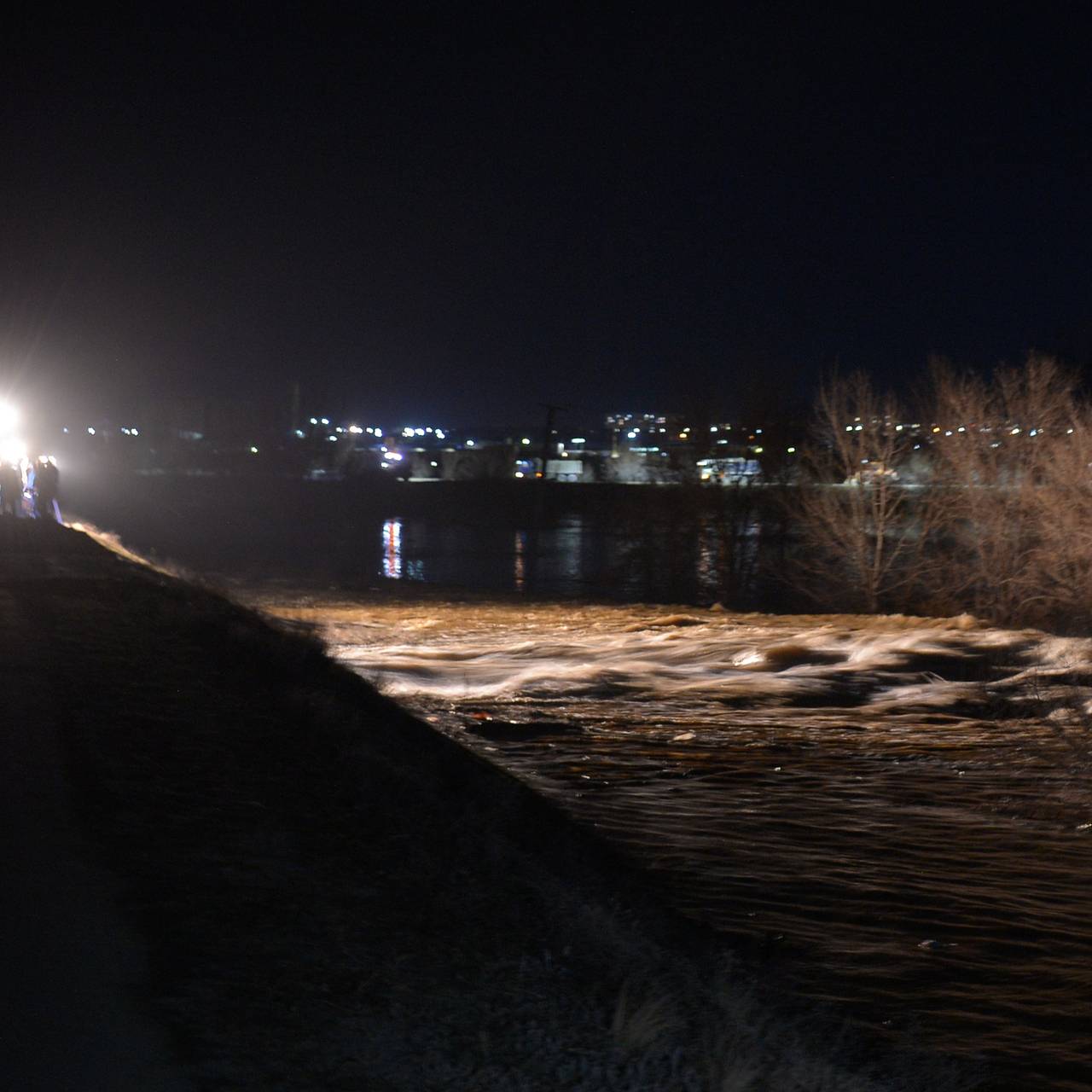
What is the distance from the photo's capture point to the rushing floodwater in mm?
6609

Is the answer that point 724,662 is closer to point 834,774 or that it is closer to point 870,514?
point 834,774

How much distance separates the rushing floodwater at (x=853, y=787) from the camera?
6609mm

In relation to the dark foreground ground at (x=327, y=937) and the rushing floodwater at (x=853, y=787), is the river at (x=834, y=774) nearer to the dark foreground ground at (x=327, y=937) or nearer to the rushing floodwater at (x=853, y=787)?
the rushing floodwater at (x=853, y=787)

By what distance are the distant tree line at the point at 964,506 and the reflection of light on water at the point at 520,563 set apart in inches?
474

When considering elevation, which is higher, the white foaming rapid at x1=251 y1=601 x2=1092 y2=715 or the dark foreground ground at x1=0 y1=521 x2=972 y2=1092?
the dark foreground ground at x1=0 y1=521 x2=972 y2=1092

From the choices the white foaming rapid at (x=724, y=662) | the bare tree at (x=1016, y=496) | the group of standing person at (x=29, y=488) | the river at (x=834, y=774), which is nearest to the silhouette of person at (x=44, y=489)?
the group of standing person at (x=29, y=488)

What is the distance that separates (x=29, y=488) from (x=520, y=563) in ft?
79.1

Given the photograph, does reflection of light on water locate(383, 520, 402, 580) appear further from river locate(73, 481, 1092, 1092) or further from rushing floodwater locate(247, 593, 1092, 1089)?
rushing floodwater locate(247, 593, 1092, 1089)

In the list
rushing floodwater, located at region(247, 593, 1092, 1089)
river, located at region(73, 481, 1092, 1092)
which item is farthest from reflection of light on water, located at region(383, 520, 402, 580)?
rushing floodwater, located at region(247, 593, 1092, 1089)

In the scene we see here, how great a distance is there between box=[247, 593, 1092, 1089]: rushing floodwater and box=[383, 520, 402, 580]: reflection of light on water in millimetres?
25832

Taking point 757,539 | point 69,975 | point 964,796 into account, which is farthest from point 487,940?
point 757,539

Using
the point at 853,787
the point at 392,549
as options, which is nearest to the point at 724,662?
the point at 853,787

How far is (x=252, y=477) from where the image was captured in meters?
121

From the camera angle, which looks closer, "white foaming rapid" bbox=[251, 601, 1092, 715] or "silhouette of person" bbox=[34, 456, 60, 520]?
"white foaming rapid" bbox=[251, 601, 1092, 715]
